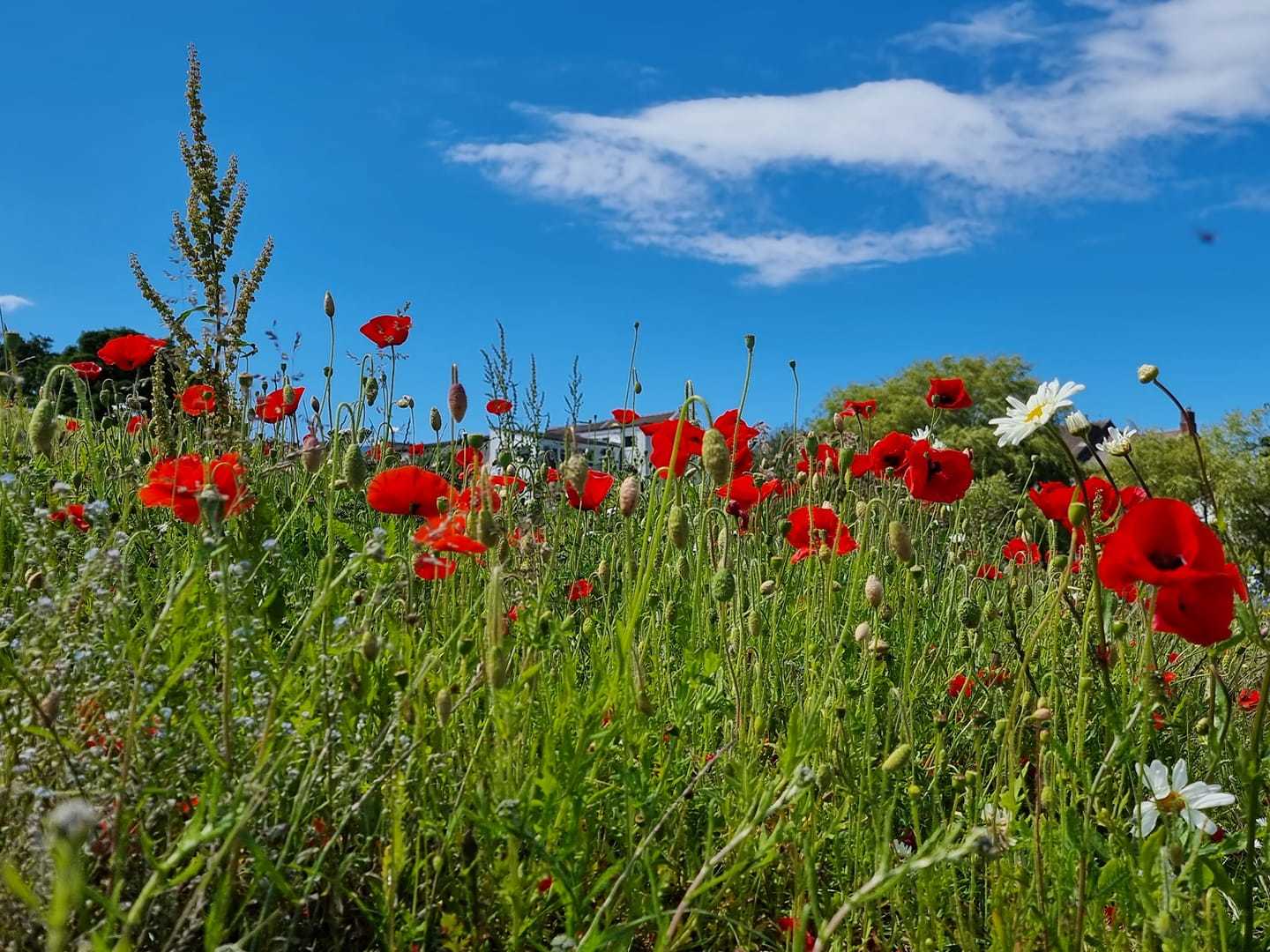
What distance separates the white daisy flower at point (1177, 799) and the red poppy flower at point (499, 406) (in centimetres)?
290

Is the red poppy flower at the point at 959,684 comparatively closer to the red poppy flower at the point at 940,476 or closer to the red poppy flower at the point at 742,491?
the red poppy flower at the point at 940,476

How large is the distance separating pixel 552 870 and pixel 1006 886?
840 millimetres

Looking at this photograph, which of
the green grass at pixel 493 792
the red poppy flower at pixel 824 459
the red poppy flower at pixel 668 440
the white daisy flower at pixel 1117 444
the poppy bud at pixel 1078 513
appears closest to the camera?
the green grass at pixel 493 792

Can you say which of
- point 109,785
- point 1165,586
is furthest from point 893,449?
point 109,785

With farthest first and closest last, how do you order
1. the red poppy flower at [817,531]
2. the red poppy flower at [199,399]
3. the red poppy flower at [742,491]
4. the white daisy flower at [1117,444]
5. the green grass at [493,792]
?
the red poppy flower at [199,399]
the red poppy flower at [742,491]
the red poppy flower at [817,531]
the white daisy flower at [1117,444]
the green grass at [493,792]

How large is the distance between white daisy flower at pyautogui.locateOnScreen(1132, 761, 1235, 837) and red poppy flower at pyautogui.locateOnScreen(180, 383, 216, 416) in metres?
2.62

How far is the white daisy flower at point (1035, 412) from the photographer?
1.81 m

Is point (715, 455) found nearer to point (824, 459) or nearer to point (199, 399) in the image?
point (824, 459)

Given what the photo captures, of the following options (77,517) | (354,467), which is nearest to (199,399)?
(77,517)

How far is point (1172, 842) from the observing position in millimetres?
1475

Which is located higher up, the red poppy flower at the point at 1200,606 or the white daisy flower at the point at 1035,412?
the white daisy flower at the point at 1035,412

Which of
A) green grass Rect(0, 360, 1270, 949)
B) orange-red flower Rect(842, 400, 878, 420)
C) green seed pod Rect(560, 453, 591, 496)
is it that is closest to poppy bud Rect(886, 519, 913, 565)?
green grass Rect(0, 360, 1270, 949)

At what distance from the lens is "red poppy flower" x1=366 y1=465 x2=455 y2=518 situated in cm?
201

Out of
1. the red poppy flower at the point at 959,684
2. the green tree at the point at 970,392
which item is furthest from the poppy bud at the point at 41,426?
the green tree at the point at 970,392
